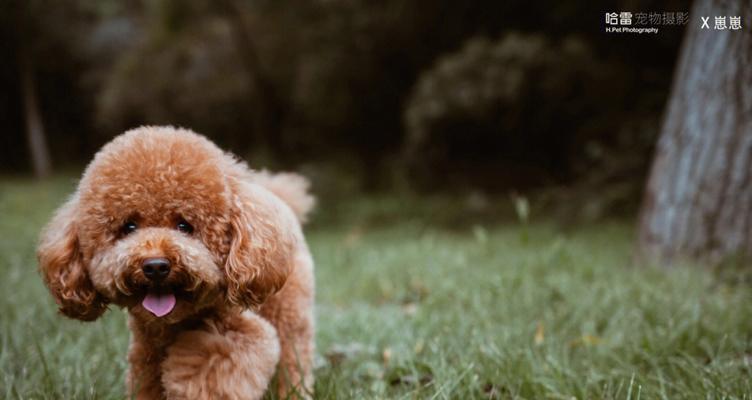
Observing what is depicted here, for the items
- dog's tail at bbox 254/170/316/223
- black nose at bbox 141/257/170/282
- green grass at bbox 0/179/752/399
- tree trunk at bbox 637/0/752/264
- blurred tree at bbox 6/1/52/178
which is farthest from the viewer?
blurred tree at bbox 6/1/52/178

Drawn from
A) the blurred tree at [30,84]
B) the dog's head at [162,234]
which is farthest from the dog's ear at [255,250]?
the blurred tree at [30,84]

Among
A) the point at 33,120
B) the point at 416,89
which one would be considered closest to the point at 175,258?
the point at 416,89

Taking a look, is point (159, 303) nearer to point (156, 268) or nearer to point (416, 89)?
point (156, 268)

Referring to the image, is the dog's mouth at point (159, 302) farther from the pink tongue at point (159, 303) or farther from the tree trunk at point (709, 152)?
the tree trunk at point (709, 152)

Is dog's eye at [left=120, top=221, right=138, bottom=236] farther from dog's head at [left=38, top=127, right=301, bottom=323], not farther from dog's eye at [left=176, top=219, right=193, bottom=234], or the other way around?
dog's eye at [left=176, top=219, right=193, bottom=234]

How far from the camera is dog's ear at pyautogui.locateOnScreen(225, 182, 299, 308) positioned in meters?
1.49

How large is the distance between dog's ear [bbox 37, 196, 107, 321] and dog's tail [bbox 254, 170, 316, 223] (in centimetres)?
72

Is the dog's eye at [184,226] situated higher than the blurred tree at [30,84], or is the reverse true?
the blurred tree at [30,84]

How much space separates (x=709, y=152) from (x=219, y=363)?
3.06m

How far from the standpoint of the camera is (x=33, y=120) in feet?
48.8

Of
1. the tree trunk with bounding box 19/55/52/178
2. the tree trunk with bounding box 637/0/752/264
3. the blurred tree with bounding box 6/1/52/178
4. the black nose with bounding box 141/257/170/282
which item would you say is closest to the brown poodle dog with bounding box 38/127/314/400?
the black nose with bounding box 141/257/170/282

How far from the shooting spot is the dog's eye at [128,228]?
4.92 feet

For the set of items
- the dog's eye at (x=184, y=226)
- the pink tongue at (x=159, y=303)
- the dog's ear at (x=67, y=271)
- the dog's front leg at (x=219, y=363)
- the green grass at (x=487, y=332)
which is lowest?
the green grass at (x=487, y=332)

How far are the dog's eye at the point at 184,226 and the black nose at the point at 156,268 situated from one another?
0.16m
